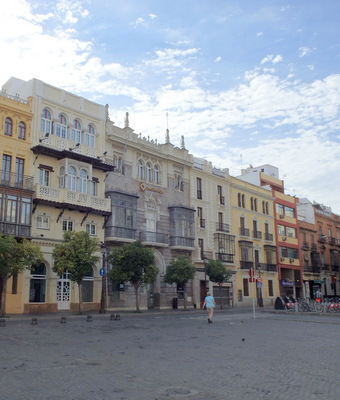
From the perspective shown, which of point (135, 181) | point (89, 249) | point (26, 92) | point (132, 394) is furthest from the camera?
point (135, 181)

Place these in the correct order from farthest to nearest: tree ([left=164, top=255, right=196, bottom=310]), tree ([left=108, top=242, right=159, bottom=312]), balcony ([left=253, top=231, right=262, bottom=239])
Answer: balcony ([left=253, top=231, right=262, bottom=239])
tree ([left=164, top=255, right=196, bottom=310])
tree ([left=108, top=242, right=159, bottom=312])

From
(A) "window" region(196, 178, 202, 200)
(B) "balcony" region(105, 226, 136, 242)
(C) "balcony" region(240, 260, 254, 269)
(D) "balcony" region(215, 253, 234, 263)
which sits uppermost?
(A) "window" region(196, 178, 202, 200)

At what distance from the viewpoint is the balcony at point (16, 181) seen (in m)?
28.0

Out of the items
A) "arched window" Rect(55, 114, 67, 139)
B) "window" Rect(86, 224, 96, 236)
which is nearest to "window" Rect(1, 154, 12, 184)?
"arched window" Rect(55, 114, 67, 139)

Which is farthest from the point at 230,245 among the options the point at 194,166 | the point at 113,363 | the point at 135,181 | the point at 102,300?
the point at 113,363

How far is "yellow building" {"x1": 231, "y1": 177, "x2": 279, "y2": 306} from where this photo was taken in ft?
157

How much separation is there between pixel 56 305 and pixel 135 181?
1316 centimetres

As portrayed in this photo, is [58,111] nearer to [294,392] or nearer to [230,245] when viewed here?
[230,245]

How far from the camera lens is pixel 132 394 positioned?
23.9 ft

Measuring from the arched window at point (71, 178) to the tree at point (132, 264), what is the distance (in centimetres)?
573

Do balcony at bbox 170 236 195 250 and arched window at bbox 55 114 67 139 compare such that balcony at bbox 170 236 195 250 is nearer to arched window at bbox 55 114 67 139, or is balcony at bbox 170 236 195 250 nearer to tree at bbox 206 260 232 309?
tree at bbox 206 260 232 309

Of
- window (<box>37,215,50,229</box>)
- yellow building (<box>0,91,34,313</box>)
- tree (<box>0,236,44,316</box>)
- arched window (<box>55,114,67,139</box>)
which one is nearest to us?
tree (<box>0,236,44,316</box>)

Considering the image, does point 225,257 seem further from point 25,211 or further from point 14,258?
point 14,258

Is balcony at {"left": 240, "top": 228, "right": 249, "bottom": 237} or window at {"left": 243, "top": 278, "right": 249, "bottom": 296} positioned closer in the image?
window at {"left": 243, "top": 278, "right": 249, "bottom": 296}
